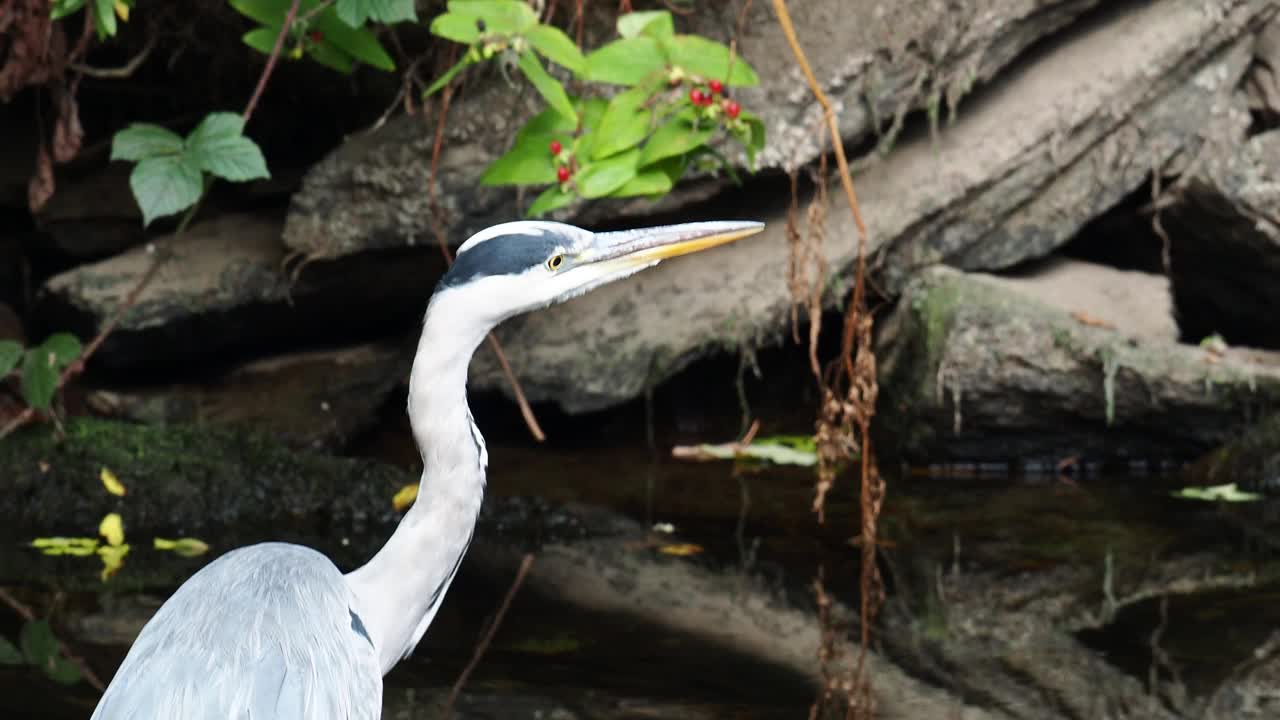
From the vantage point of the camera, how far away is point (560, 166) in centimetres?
429

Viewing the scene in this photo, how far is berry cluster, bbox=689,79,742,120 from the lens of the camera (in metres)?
Answer: 4.10

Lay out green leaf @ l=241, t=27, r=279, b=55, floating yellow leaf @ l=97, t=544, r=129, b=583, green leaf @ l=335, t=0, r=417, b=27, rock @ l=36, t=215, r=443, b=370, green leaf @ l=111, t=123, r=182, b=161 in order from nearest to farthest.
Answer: green leaf @ l=335, t=0, r=417, b=27 → green leaf @ l=111, t=123, r=182, b=161 → green leaf @ l=241, t=27, r=279, b=55 → floating yellow leaf @ l=97, t=544, r=129, b=583 → rock @ l=36, t=215, r=443, b=370

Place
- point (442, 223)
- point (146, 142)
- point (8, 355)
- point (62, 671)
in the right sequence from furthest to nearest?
point (442, 223), point (8, 355), point (146, 142), point (62, 671)

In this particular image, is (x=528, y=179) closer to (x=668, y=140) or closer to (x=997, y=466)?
(x=668, y=140)

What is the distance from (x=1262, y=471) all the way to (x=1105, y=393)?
59 centimetres

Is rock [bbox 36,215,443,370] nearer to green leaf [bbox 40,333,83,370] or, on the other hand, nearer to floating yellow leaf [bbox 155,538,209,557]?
green leaf [bbox 40,333,83,370]

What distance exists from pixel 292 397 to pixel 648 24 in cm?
263

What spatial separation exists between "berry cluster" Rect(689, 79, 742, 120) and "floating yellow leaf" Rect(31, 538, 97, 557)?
227 centimetres

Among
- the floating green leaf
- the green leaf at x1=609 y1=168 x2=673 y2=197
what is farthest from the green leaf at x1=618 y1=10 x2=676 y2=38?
the floating green leaf

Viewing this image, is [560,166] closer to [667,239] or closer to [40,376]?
[667,239]

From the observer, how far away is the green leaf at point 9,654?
157 inches

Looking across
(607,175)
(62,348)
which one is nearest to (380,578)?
(607,175)

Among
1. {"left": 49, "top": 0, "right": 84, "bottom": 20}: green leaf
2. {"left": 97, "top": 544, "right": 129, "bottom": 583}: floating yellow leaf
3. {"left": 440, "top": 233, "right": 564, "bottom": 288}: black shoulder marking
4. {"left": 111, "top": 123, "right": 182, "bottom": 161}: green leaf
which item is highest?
{"left": 49, "top": 0, "right": 84, "bottom": 20}: green leaf

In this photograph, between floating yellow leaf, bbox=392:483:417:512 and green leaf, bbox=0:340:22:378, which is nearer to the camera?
green leaf, bbox=0:340:22:378
